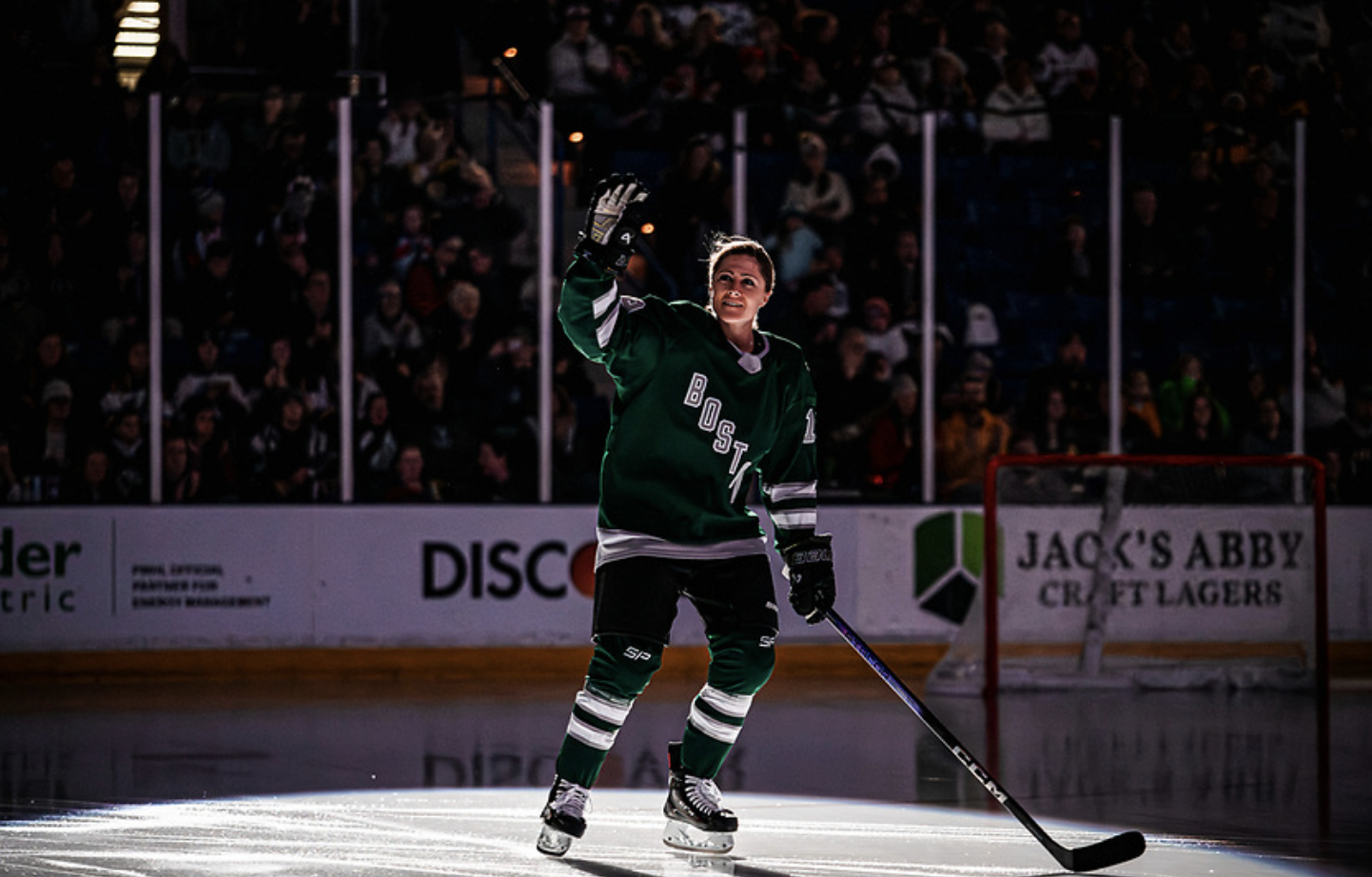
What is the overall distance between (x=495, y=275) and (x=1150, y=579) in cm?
342

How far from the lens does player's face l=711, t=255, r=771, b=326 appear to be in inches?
171

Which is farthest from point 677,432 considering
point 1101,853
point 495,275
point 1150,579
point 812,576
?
point 495,275

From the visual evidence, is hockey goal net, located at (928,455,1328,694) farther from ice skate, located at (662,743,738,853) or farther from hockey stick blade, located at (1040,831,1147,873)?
hockey stick blade, located at (1040,831,1147,873)

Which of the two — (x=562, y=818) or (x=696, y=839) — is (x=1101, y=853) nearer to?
(x=696, y=839)

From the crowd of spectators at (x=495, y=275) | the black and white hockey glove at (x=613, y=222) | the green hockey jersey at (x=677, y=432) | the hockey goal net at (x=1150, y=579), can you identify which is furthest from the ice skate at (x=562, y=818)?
the crowd of spectators at (x=495, y=275)

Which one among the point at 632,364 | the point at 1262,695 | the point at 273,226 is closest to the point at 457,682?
the point at 273,226

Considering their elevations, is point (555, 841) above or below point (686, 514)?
below

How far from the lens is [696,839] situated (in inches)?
169

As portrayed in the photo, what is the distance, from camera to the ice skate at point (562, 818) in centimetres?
411

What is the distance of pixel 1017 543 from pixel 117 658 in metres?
4.12

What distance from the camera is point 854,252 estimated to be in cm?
927

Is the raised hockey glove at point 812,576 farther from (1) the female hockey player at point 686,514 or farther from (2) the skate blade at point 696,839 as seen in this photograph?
(2) the skate blade at point 696,839

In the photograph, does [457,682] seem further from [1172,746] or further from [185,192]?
[1172,746]

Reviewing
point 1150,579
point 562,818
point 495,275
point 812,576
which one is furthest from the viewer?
point 495,275
